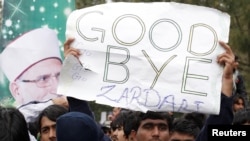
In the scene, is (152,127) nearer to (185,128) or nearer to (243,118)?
(185,128)

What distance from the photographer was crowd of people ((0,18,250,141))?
12.4 feet

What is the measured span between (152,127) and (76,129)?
4.20 ft

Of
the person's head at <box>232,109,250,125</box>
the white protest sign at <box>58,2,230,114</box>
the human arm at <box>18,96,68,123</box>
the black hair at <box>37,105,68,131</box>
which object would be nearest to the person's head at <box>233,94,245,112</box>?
the person's head at <box>232,109,250,125</box>

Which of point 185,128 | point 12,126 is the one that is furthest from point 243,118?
point 12,126

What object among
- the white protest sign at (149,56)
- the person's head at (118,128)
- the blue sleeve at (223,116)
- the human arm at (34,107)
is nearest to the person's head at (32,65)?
the human arm at (34,107)

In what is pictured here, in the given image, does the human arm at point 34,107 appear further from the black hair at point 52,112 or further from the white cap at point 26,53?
the white cap at point 26,53

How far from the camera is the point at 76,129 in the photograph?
3668mm

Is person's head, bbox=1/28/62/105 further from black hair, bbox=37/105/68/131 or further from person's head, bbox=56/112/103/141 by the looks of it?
person's head, bbox=56/112/103/141

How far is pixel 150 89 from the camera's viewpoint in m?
4.22

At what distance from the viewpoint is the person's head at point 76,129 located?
3.65m

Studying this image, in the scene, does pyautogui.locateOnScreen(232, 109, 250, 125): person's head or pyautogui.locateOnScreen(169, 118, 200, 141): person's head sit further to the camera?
pyautogui.locateOnScreen(169, 118, 200, 141): person's head

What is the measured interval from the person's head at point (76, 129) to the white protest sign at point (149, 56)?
1.52 ft

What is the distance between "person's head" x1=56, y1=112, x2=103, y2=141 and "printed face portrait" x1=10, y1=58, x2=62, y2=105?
6.44 ft

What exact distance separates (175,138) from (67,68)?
1.33 metres
